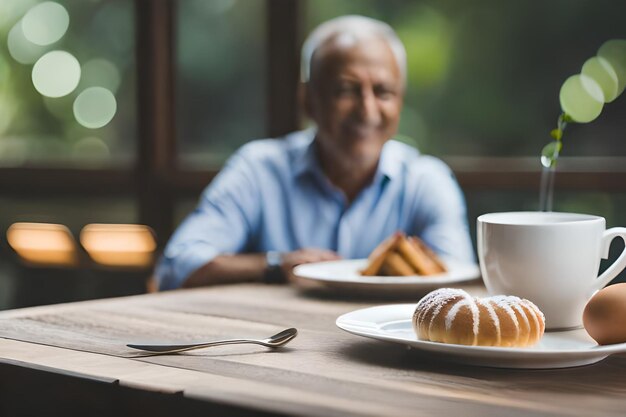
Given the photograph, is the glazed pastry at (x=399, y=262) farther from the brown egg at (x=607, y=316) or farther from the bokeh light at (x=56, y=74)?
the bokeh light at (x=56, y=74)

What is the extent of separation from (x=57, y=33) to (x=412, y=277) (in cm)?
298

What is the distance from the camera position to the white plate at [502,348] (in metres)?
0.90

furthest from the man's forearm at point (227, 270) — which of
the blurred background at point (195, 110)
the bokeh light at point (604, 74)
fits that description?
the bokeh light at point (604, 74)

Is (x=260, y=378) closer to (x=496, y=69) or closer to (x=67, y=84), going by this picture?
(x=496, y=69)

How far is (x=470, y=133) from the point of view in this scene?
308 centimetres

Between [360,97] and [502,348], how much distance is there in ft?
5.09

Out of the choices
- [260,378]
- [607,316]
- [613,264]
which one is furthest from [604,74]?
[260,378]

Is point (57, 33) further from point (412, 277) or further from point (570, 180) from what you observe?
point (412, 277)

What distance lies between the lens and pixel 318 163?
252 centimetres

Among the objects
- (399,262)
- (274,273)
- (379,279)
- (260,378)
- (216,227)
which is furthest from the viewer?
(216,227)

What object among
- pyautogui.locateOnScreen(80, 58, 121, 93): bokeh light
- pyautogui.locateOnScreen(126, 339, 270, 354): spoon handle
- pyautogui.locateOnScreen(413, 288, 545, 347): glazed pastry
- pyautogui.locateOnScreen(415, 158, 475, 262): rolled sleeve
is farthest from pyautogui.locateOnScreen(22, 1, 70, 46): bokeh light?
pyautogui.locateOnScreen(413, 288, 545, 347): glazed pastry

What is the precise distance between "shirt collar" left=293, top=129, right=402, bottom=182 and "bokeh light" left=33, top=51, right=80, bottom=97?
186 centimetres

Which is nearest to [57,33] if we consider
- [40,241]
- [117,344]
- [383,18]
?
[40,241]

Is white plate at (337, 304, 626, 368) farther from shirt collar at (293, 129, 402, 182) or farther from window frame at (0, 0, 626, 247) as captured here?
window frame at (0, 0, 626, 247)
